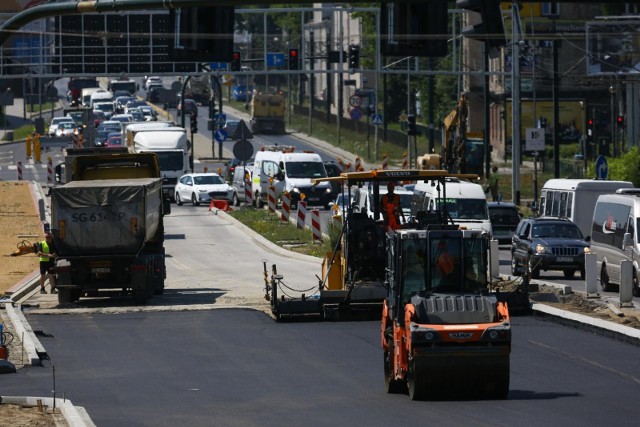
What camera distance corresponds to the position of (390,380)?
18219 millimetres

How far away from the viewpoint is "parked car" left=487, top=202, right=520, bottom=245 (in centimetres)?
4884

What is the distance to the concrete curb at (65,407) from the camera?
15.6 meters

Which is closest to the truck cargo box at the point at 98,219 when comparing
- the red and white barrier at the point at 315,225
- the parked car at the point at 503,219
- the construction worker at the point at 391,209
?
the construction worker at the point at 391,209

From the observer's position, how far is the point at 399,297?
17.7 meters

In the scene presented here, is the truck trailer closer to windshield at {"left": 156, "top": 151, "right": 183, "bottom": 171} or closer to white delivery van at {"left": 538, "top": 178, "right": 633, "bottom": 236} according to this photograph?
white delivery van at {"left": 538, "top": 178, "right": 633, "bottom": 236}

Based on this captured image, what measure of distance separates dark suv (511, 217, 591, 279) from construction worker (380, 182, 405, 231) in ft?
37.9

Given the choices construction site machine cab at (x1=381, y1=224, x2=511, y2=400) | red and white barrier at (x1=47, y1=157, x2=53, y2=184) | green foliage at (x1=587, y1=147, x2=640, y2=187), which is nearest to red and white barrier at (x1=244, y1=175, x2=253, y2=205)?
red and white barrier at (x1=47, y1=157, x2=53, y2=184)

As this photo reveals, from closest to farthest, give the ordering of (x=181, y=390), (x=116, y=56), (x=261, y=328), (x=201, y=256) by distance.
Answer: (x=181, y=390) → (x=261, y=328) → (x=201, y=256) → (x=116, y=56)

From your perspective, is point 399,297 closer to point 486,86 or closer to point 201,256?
point 201,256

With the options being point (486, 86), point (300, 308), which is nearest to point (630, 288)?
point (300, 308)

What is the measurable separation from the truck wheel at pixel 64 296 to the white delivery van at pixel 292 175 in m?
29.4

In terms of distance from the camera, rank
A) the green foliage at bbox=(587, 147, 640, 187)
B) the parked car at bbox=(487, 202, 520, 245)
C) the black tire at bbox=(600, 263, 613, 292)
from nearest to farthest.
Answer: the black tire at bbox=(600, 263, 613, 292) → the parked car at bbox=(487, 202, 520, 245) → the green foliage at bbox=(587, 147, 640, 187)

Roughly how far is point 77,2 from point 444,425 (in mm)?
6479

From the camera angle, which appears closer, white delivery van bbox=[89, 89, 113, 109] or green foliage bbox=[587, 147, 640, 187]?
green foliage bbox=[587, 147, 640, 187]
